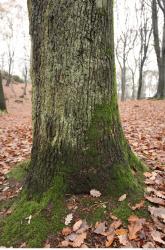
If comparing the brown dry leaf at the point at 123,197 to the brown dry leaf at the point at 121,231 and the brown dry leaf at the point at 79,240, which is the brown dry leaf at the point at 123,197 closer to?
the brown dry leaf at the point at 121,231

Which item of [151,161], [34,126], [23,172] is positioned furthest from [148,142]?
[34,126]

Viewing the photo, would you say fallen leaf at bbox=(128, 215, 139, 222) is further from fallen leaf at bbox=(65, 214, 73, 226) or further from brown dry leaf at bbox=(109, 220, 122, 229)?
fallen leaf at bbox=(65, 214, 73, 226)

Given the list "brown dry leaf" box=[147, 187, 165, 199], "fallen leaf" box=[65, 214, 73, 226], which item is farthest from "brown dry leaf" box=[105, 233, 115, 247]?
"brown dry leaf" box=[147, 187, 165, 199]

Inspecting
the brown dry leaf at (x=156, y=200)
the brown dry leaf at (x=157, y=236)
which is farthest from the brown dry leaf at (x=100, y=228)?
the brown dry leaf at (x=156, y=200)

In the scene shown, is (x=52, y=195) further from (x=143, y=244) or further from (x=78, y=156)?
(x=143, y=244)

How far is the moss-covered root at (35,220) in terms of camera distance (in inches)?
99.6

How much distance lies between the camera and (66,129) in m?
2.76

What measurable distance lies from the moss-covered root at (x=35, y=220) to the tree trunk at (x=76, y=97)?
5.2 inches

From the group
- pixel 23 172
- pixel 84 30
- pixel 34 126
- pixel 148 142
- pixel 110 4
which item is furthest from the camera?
pixel 148 142

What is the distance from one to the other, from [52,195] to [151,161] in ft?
5.98

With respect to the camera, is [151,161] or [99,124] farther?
[151,161]

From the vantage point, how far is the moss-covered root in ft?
8.30

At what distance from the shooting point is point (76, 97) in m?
2.72

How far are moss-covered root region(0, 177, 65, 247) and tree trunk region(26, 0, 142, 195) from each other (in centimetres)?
13
